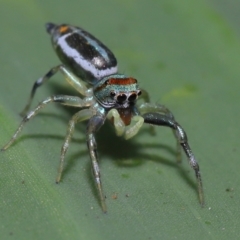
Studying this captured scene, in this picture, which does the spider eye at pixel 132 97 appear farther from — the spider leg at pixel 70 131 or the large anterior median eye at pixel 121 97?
the spider leg at pixel 70 131

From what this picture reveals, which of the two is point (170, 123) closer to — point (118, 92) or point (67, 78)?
point (118, 92)

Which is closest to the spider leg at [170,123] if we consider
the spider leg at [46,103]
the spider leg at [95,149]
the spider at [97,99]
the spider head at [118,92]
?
the spider at [97,99]

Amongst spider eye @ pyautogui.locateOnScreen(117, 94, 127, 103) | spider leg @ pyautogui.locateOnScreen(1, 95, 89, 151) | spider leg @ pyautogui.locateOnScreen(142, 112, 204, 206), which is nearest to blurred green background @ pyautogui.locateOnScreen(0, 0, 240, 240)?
spider leg @ pyautogui.locateOnScreen(1, 95, 89, 151)

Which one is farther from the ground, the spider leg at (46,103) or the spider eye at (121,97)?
the spider eye at (121,97)

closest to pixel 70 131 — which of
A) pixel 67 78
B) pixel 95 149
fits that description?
pixel 95 149

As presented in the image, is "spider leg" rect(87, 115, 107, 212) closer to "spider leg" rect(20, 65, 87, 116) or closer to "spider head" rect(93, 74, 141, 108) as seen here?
"spider head" rect(93, 74, 141, 108)

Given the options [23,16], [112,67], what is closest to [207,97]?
[112,67]

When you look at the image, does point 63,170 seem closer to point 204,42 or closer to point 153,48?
point 153,48
